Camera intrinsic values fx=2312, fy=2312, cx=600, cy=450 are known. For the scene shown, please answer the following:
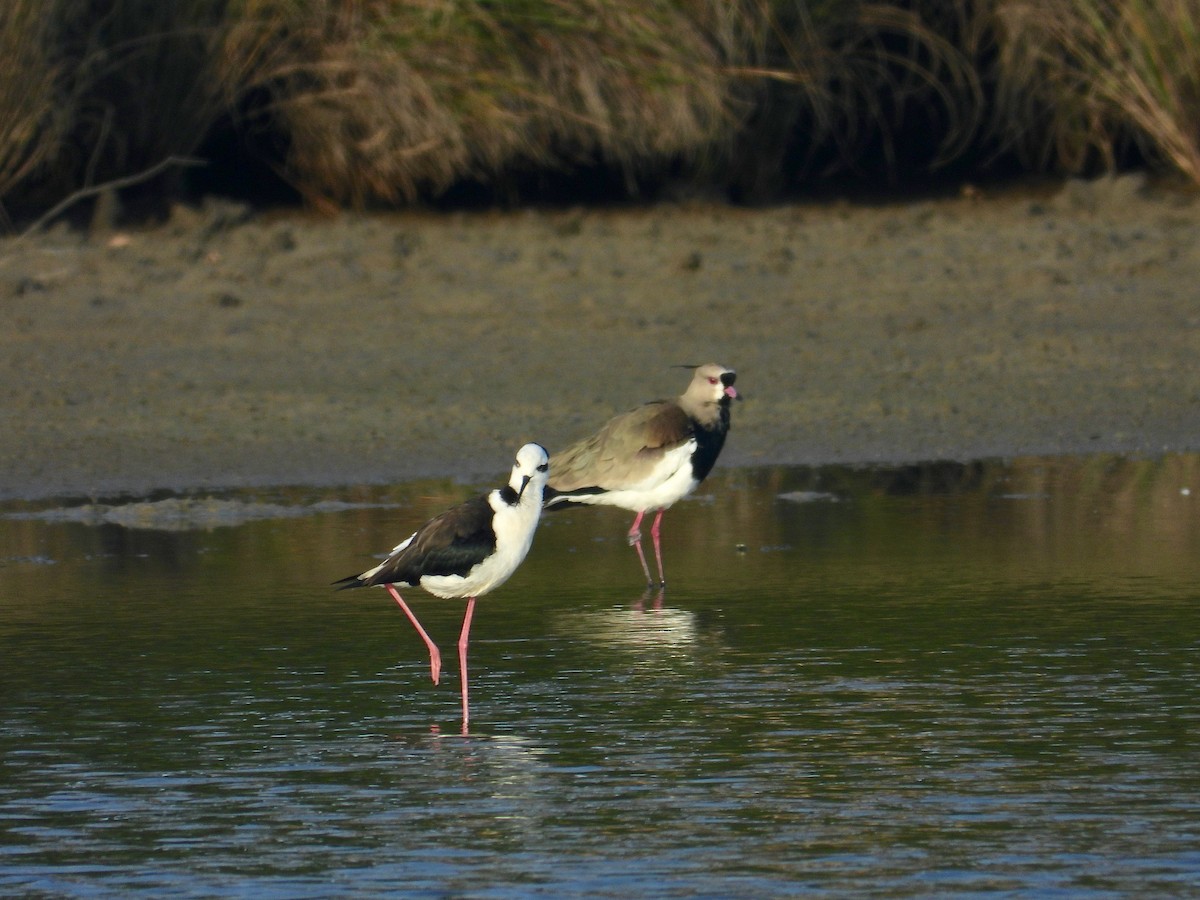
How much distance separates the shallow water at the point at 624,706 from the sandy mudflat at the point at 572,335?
1194 mm

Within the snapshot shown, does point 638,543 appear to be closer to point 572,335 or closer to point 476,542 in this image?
point 476,542

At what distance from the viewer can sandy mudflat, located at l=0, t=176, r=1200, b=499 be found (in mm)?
10539

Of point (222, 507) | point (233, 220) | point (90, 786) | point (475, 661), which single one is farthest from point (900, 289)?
point (90, 786)

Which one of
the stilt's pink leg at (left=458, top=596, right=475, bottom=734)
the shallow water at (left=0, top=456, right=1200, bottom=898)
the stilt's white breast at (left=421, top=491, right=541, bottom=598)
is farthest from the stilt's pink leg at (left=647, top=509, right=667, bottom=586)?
the stilt's white breast at (left=421, top=491, right=541, bottom=598)

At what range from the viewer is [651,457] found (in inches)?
328

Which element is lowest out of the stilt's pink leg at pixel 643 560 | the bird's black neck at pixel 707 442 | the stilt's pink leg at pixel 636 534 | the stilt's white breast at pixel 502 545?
the stilt's pink leg at pixel 643 560

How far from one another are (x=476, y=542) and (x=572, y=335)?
20.5ft

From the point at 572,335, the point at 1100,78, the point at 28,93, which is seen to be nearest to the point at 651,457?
A: the point at 572,335

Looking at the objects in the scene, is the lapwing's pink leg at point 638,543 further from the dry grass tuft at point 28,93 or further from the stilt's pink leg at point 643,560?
the dry grass tuft at point 28,93

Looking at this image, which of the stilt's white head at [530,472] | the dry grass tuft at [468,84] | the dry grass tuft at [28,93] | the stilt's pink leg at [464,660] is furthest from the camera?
the dry grass tuft at [468,84]

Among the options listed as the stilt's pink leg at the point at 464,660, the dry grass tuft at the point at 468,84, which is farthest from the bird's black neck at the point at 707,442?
the dry grass tuft at the point at 468,84

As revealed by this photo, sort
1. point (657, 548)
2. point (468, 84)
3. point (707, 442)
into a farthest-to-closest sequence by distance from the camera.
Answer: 1. point (468, 84)
2. point (707, 442)
3. point (657, 548)

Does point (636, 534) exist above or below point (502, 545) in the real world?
below

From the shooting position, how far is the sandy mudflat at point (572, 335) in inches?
415
